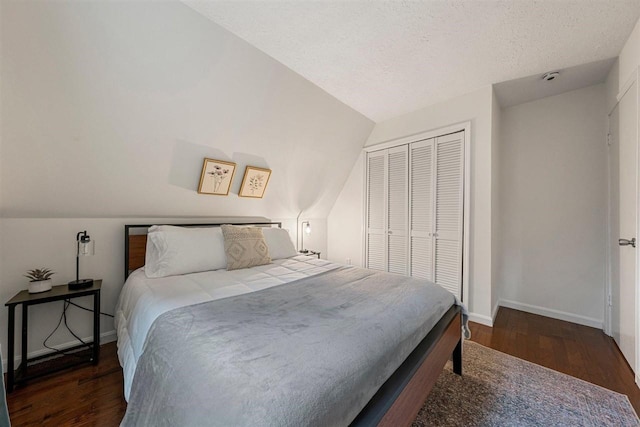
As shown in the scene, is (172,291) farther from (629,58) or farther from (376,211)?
(629,58)

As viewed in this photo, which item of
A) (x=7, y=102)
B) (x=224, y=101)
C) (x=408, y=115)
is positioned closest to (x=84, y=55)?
(x=7, y=102)

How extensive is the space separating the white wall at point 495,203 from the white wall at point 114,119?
1.78m

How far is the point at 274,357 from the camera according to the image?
927 millimetres

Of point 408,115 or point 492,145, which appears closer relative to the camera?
point 492,145

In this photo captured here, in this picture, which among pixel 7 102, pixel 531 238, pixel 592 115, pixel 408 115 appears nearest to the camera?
pixel 7 102

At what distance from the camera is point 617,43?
6.56 ft

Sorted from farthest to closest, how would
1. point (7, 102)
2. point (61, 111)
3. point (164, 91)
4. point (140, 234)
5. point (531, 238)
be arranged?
point (531, 238) → point (140, 234) → point (164, 91) → point (61, 111) → point (7, 102)

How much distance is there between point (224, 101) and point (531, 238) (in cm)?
372

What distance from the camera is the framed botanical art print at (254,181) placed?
295cm

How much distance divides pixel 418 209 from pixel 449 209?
380mm

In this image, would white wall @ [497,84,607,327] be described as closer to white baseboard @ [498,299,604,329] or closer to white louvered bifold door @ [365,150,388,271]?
white baseboard @ [498,299,604,329]

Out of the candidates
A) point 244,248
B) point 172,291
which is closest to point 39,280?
point 172,291

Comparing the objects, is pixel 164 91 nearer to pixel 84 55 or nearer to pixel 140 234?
pixel 84 55

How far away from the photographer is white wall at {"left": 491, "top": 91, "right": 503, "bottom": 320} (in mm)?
2721
